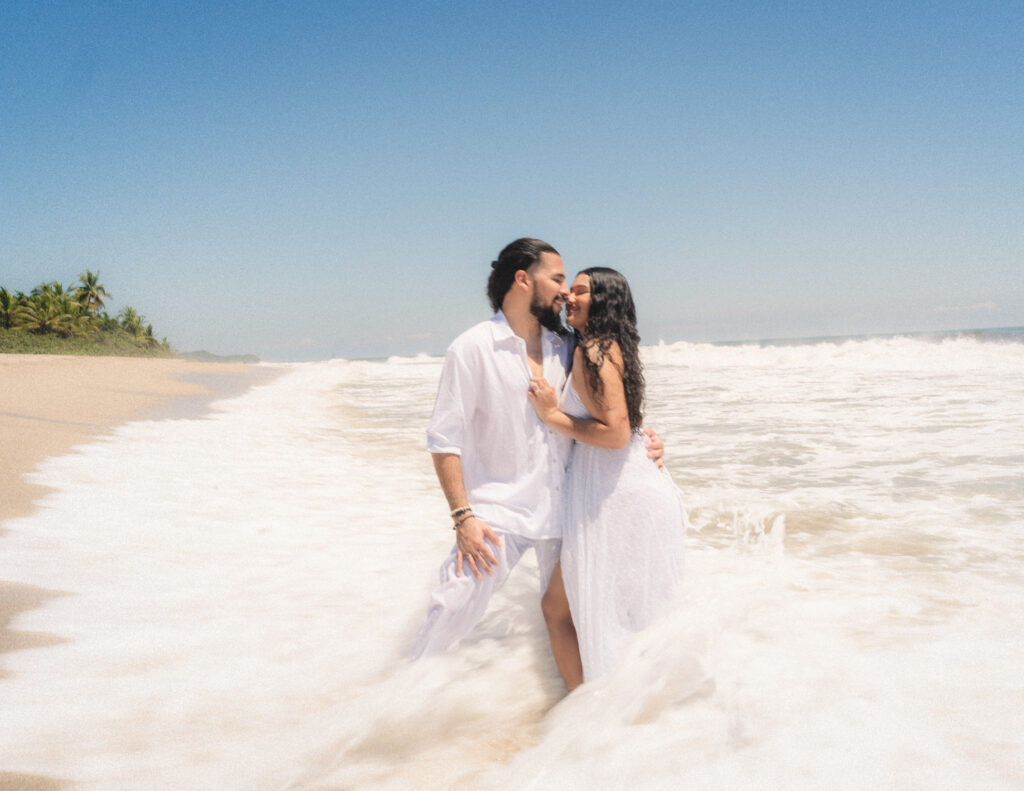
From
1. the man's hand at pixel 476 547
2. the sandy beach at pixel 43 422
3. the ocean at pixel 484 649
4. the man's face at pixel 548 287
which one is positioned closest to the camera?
the ocean at pixel 484 649

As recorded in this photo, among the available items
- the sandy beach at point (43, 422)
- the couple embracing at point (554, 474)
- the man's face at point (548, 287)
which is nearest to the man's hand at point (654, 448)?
the couple embracing at point (554, 474)

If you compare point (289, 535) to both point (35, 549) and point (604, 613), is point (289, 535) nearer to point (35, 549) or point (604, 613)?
point (35, 549)

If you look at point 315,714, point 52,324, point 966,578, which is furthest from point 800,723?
point 52,324

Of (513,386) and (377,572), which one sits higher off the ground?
(513,386)

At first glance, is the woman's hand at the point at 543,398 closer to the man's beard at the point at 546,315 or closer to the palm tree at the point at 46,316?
the man's beard at the point at 546,315

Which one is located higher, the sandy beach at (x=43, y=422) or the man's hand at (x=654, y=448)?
the man's hand at (x=654, y=448)

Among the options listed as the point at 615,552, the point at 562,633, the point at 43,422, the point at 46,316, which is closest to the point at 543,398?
the point at 615,552

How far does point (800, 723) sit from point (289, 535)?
4.29 m

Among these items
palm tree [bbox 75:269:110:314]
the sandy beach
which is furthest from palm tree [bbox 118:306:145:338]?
the sandy beach

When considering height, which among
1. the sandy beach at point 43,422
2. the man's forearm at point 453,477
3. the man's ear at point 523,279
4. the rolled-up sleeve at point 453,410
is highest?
the man's ear at point 523,279

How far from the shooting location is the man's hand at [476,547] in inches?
104

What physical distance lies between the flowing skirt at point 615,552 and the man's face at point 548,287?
0.64 m

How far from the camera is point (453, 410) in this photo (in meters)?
2.68

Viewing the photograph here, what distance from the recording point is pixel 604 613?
2658 mm
